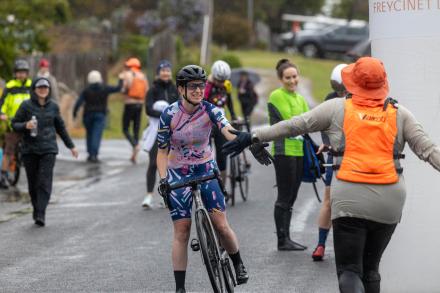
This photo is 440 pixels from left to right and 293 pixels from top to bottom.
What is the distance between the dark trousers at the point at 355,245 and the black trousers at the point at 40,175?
7201 millimetres

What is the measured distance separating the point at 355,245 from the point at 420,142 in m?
0.71

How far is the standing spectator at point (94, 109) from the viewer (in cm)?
2158

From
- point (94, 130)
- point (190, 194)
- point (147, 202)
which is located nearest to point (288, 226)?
point (190, 194)

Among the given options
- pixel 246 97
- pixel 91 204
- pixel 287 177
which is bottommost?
pixel 91 204

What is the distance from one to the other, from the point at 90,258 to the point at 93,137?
10456 millimetres

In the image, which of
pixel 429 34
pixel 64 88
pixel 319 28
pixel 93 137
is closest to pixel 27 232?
pixel 429 34

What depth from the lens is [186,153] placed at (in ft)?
28.0

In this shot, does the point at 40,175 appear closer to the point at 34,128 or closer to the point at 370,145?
the point at 34,128

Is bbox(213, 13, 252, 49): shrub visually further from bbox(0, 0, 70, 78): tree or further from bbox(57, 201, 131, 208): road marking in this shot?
bbox(57, 201, 131, 208): road marking

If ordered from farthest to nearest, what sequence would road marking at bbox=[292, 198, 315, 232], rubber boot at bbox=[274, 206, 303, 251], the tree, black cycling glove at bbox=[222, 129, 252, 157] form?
the tree → road marking at bbox=[292, 198, 315, 232] → rubber boot at bbox=[274, 206, 303, 251] → black cycling glove at bbox=[222, 129, 252, 157]

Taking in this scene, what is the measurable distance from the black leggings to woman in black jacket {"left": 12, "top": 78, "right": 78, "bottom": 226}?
3482 millimetres

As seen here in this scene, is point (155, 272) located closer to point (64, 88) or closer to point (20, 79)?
point (20, 79)

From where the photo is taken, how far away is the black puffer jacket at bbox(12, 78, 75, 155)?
13.4 meters

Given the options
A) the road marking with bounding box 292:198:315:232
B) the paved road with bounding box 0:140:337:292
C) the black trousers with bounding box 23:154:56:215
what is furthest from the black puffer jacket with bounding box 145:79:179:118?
the road marking with bounding box 292:198:315:232
